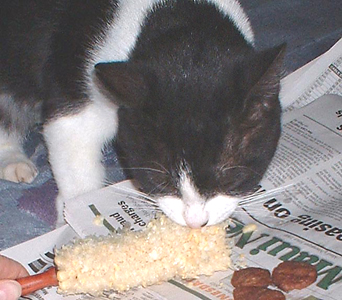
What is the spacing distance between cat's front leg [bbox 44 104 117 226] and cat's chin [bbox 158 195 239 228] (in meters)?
0.33

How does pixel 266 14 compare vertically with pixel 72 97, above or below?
below

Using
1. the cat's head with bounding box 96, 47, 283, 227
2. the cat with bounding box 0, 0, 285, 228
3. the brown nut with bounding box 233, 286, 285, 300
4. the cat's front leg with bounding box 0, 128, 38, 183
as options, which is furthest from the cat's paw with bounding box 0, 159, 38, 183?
the brown nut with bounding box 233, 286, 285, 300

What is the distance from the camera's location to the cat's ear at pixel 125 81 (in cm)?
128

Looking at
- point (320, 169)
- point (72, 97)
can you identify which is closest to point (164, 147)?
point (72, 97)

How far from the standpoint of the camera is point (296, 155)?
5.61ft

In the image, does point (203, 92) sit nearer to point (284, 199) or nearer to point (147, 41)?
point (147, 41)

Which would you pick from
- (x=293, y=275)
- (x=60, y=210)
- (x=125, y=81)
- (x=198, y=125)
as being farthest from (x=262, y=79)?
(x=60, y=210)

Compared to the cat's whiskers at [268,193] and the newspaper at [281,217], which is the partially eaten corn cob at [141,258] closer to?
the newspaper at [281,217]

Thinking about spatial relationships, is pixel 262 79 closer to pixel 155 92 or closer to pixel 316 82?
pixel 155 92

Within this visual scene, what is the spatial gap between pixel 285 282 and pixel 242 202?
271 mm

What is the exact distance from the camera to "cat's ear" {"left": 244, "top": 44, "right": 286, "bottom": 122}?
3.98 ft

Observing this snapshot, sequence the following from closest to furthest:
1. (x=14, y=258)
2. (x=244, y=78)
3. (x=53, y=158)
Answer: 1. (x=244, y=78)
2. (x=14, y=258)
3. (x=53, y=158)

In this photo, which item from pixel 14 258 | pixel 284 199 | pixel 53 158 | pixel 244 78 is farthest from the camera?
pixel 53 158

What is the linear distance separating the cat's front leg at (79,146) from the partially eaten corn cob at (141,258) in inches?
13.9
